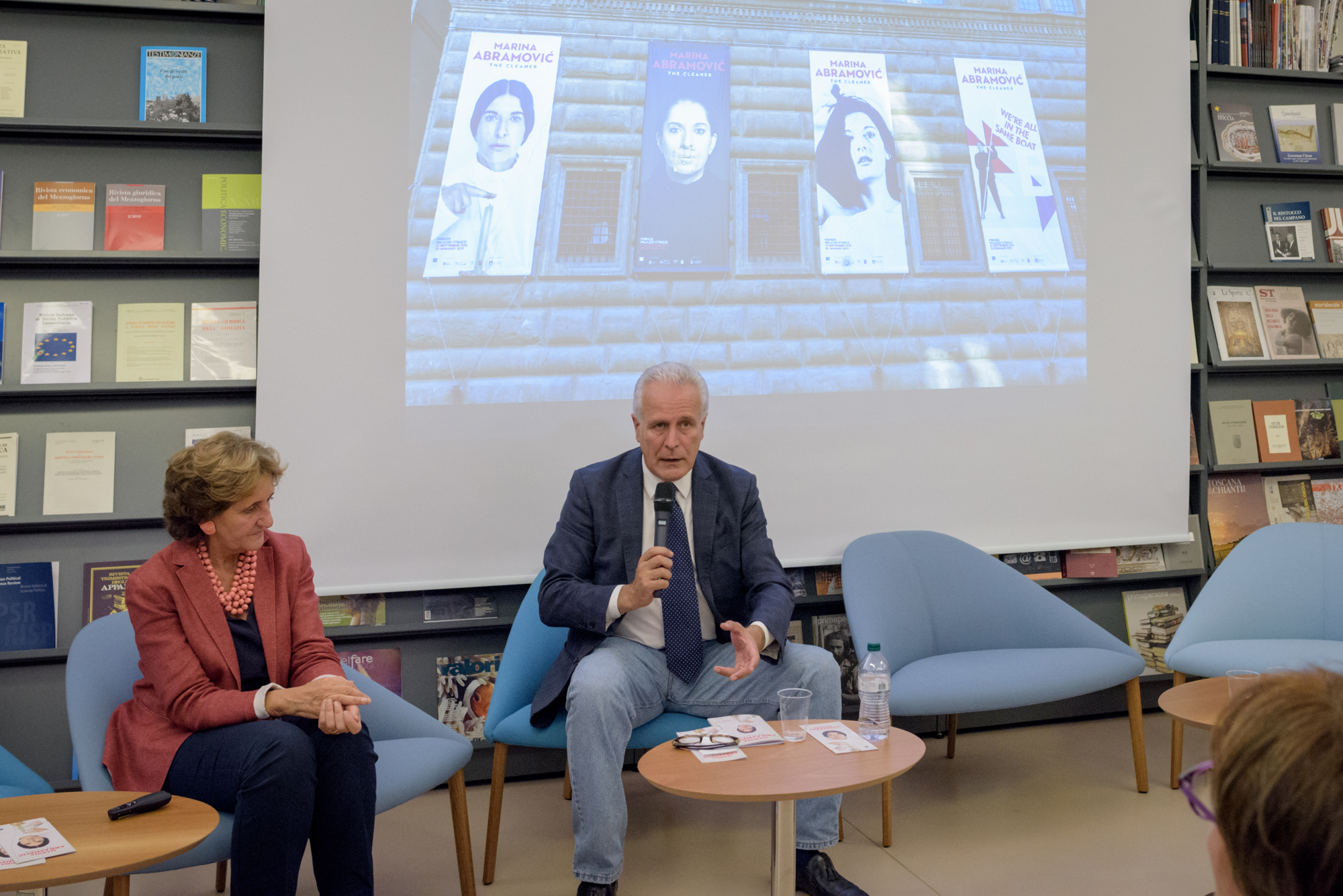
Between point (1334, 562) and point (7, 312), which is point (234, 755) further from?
point (1334, 562)

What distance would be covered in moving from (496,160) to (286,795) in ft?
6.51

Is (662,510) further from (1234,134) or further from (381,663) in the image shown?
(1234,134)

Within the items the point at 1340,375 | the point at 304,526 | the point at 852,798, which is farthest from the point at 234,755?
the point at 1340,375

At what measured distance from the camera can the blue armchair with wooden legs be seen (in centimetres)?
266

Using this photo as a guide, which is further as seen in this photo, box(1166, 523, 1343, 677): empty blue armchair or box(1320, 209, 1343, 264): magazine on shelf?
box(1320, 209, 1343, 264): magazine on shelf

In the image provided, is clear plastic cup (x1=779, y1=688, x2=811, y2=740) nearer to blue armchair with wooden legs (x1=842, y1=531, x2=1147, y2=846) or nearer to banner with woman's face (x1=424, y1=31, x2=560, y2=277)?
blue armchair with wooden legs (x1=842, y1=531, x2=1147, y2=846)

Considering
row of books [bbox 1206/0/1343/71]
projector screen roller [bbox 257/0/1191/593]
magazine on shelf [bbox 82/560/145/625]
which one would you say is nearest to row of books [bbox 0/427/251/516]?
magazine on shelf [bbox 82/560/145/625]

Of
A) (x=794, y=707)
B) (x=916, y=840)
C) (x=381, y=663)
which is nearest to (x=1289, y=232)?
(x=916, y=840)

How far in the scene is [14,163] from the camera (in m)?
2.87

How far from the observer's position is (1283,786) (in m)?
0.58

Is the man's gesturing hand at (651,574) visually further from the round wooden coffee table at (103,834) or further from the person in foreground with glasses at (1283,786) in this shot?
the person in foreground with glasses at (1283,786)

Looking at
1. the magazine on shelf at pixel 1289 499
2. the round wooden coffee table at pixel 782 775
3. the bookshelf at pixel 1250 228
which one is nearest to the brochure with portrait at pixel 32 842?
the round wooden coffee table at pixel 782 775

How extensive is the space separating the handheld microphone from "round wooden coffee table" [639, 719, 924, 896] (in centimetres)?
58

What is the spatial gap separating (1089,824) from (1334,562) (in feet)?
4.37
